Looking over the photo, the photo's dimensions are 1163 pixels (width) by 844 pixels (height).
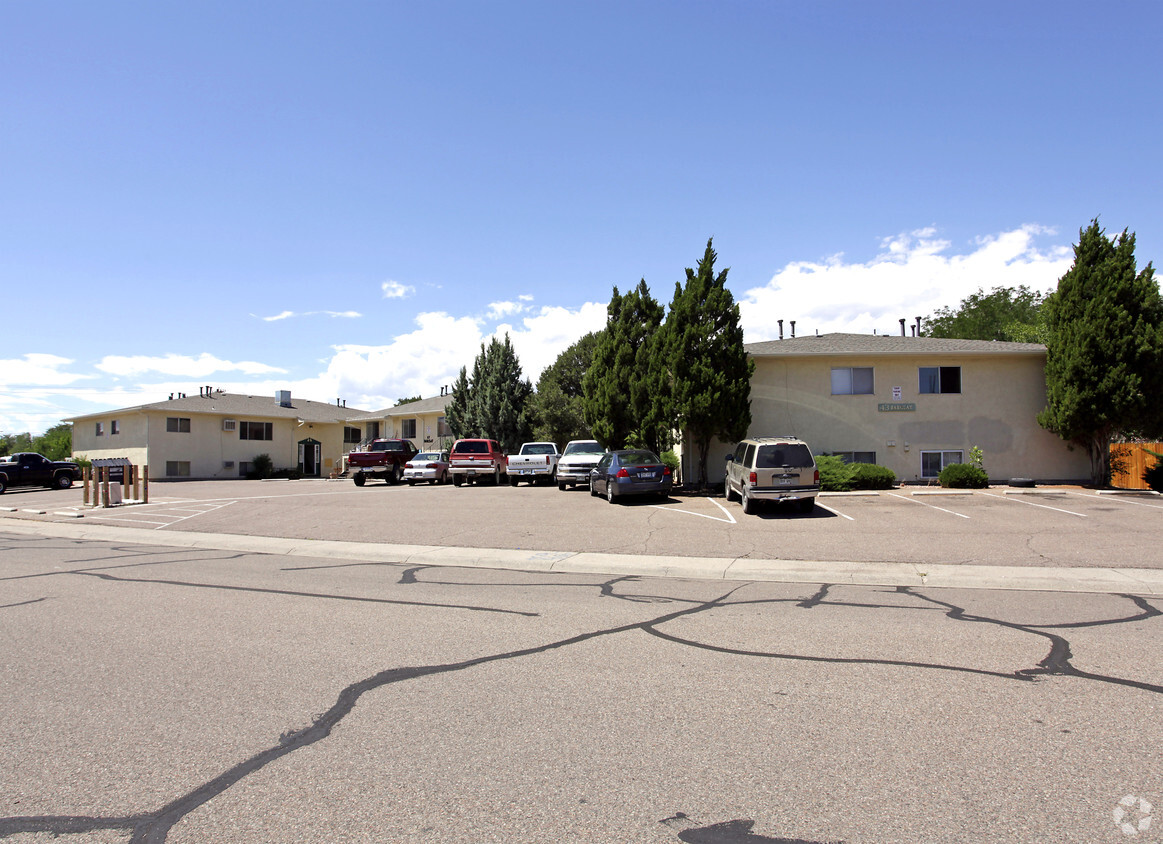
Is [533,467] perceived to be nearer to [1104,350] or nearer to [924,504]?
[924,504]

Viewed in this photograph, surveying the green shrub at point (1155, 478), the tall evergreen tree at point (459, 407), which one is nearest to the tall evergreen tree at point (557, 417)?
the tall evergreen tree at point (459, 407)

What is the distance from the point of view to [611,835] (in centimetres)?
335

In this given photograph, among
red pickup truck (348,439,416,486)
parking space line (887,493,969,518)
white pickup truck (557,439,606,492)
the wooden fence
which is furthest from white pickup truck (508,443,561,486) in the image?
the wooden fence

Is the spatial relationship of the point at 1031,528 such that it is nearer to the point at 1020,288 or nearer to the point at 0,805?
the point at 0,805

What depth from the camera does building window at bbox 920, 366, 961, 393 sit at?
2577 cm

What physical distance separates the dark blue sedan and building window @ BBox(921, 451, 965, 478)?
10.4 metres

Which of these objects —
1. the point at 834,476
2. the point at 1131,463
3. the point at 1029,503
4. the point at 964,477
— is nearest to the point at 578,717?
the point at 1029,503

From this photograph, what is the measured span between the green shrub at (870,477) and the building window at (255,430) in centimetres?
3860

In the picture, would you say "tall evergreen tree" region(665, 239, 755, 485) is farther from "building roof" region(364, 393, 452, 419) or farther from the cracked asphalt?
"building roof" region(364, 393, 452, 419)

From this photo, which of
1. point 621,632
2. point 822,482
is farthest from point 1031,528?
point 621,632

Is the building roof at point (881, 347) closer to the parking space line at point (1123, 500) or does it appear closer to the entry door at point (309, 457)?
the parking space line at point (1123, 500)

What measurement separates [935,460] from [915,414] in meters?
1.73

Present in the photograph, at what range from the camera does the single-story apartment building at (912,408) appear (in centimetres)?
2538

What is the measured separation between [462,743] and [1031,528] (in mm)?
14091
